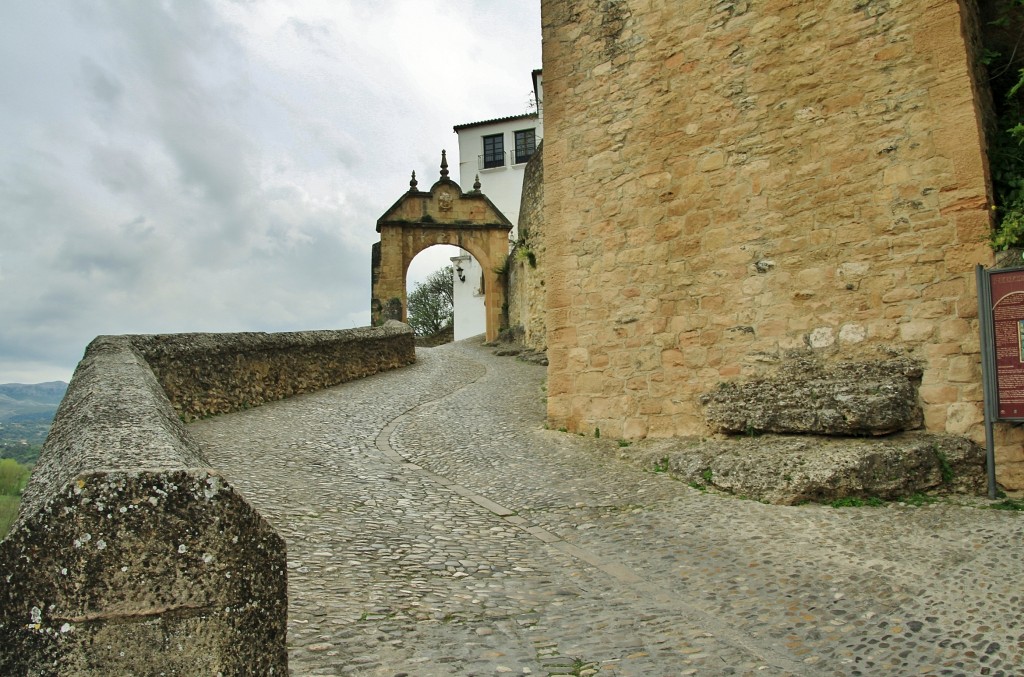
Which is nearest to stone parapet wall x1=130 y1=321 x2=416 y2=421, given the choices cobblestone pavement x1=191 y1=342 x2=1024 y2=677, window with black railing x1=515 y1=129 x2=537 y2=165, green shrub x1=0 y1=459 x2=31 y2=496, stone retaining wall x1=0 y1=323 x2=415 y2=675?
green shrub x1=0 y1=459 x2=31 y2=496

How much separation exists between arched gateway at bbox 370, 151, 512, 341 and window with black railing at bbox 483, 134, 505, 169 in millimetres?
13008

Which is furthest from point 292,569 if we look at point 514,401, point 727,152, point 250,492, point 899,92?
point 514,401

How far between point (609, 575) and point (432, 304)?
4489cm

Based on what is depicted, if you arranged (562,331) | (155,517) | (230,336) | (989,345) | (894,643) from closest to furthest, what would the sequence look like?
(155,517), (894,643), (989,345), (562,331), (230,336)

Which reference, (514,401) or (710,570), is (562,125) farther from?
(710,570)

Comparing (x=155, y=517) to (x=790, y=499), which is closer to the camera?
(x=155, y=517)

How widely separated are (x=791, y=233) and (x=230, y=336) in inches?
308

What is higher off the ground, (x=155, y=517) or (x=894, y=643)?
(x=155, y=517)

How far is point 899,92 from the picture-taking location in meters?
6.21

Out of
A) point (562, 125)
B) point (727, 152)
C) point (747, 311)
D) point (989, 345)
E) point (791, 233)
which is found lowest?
point (989, 345)

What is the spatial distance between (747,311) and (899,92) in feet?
7.32

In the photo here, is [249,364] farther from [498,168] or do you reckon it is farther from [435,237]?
[498,168]

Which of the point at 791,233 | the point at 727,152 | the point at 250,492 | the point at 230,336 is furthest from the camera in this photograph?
the point at 230,336

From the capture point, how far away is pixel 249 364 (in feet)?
36.2
